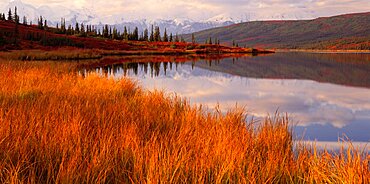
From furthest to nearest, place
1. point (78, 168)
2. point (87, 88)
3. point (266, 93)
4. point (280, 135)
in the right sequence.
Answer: point (266, 93) → point (87, 88) → point (280, 135) → point (78, 168)

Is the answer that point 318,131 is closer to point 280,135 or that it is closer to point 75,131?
point 280,135

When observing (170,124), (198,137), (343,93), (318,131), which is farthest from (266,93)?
(198,137)

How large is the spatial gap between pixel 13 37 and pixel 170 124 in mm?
61600

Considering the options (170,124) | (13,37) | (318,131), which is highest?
(13,37)

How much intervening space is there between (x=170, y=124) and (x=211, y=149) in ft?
6.93

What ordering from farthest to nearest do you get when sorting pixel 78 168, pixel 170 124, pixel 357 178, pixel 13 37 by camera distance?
pixel 13 37, pixel 170 124, pixel 78 168, pixel 357 178

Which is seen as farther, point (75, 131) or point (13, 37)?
point (13, 37)

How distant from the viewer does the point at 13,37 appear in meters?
60.8

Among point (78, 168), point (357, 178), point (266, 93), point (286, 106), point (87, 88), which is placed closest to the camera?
point (357, 178)

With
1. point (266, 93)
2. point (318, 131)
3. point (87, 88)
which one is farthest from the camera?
point (266, 93)

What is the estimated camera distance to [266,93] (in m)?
18.3

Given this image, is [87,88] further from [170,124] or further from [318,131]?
[318,131]

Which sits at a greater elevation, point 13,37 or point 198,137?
point 13,37

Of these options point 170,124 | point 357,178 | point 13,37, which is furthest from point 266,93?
point 13,37
